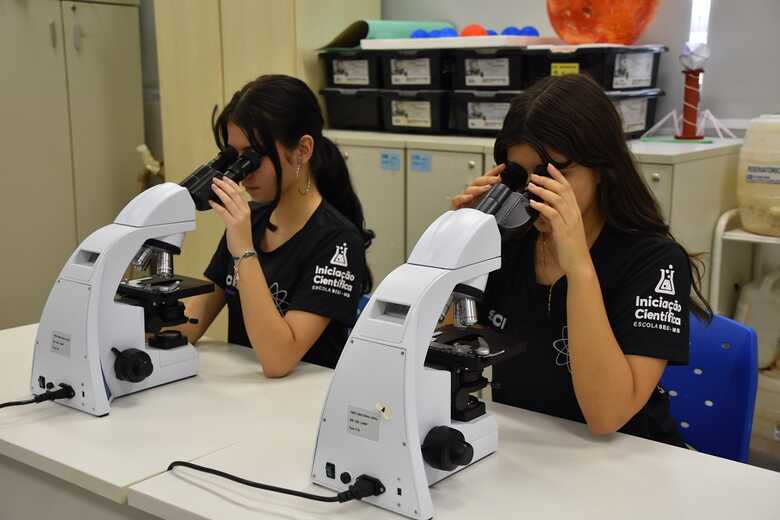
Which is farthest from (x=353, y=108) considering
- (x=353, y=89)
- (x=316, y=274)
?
(x=316, y=274)

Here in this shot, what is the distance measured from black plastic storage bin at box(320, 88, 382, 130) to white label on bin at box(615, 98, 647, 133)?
2.70 ft

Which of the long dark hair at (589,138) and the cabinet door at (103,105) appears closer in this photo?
the long dark hair at (589,138)

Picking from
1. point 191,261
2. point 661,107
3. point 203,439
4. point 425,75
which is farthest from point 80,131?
point 203,439

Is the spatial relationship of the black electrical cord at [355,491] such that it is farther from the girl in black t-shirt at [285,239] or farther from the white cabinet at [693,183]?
the white cabinet at [693,183]

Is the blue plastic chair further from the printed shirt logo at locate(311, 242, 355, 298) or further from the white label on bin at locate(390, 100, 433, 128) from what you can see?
the white label on bin at locate(390, 100, 433, 128)

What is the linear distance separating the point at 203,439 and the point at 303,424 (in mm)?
160

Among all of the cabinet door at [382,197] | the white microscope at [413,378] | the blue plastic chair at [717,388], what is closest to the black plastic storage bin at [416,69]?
the cabinet door at [382,197]

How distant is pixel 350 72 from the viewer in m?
2.93

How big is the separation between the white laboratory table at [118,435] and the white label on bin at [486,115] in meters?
1.28

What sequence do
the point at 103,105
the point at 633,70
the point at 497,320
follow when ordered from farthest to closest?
the point at 103,105, the point at 633,70, the point at 497,320

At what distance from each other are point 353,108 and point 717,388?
1717 mm

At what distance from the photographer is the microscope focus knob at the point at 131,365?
1485mm

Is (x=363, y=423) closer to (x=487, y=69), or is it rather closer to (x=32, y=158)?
(x=487, y=69)

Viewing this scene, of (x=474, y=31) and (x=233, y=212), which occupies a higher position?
(x=474, y=31)
